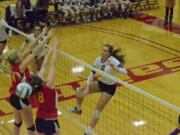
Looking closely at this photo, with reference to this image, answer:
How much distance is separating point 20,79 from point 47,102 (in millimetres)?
842

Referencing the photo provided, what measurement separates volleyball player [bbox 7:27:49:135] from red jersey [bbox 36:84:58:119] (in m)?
0.74

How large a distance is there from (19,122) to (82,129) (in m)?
1.76

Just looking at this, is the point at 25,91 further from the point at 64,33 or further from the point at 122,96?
the point at 64,33

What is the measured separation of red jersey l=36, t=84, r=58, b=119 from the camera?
561 cm

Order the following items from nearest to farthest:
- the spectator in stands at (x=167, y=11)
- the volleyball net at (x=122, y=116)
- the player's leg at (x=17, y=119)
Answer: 1. the player's leg at (x=17, y=119)
2. the volleyball net at (x=122, y=116)
3. the spectator in stands at (x=167, y=11)

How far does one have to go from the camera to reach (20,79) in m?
6.36

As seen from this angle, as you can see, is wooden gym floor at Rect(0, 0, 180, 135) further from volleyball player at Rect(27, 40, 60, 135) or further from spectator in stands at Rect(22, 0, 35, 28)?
volleyball player at Rect(27, 40, 60, 135)

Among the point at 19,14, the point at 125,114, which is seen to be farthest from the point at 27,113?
the point at 19,14

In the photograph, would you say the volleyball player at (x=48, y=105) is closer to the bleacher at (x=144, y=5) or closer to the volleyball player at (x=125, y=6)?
the volleyball player at (x=125, y=6)

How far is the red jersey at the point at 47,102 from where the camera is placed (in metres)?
5.61

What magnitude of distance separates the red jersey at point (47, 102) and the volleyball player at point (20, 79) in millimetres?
743

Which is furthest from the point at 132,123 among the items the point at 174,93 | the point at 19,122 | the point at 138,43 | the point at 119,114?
the point at 138,43

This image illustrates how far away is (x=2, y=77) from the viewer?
36.9ft

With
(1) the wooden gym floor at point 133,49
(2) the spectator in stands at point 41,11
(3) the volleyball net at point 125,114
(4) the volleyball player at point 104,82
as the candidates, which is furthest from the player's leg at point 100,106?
(2) the spectator in stands at point 41,11
